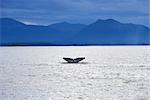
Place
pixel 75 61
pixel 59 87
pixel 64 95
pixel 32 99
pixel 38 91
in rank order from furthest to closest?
pixel 75 61 < pixel 59 87 < pixel 38 91 < pixel 64 95 < pixel 32 99

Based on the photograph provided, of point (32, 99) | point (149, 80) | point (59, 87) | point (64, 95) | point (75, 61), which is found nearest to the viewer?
point (32, 99)

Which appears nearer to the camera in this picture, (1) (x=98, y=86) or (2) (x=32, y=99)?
(2) (x=32, y=99)

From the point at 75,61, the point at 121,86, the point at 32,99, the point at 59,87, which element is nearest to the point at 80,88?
the point at 59,87

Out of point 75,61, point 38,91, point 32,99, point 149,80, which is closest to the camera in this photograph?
point 32,99

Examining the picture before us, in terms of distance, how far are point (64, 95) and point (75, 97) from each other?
1.98m

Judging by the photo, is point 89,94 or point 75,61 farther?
point 75,61

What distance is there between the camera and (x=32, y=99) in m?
39.4

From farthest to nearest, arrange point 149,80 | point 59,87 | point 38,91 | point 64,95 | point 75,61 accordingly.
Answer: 1. point 75,61
2. point 149,80
3. point 59,87
4. point 38,91
5. point 64,95

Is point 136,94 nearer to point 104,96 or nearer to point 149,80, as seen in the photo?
point 104,96

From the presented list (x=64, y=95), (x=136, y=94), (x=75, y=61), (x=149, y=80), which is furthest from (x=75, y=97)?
(x=75, y=61)

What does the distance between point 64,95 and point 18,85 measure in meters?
10.9

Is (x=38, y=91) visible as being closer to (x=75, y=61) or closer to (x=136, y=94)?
(x=136, y=94)

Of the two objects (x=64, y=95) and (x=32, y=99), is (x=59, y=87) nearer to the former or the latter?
(x=64, y=95)

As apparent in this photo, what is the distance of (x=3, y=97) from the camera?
40625mm
